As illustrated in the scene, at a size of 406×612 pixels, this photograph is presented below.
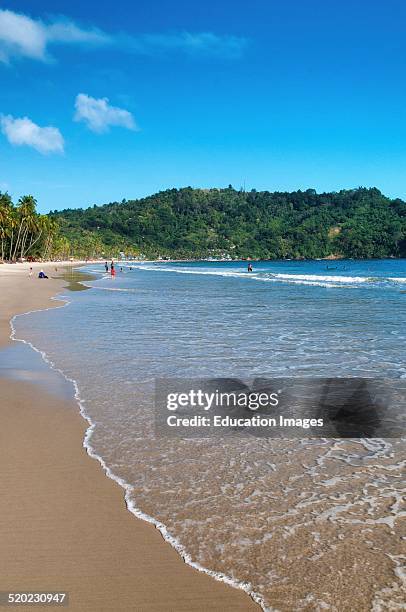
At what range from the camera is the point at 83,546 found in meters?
3.77

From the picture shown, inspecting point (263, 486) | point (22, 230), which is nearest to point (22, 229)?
point (22, 230)

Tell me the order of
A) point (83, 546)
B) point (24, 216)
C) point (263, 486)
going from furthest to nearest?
point (24, 216) < point (263, 486) < point (83, 546)

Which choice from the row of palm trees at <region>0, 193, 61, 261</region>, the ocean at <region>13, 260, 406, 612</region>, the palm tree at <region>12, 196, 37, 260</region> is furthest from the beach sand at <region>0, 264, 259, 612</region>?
the palm tree at <region>12, 196, 37, 260</region>

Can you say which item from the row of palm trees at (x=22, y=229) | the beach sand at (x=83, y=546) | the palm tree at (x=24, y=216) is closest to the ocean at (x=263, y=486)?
the beach sand at (x=83, y=546)

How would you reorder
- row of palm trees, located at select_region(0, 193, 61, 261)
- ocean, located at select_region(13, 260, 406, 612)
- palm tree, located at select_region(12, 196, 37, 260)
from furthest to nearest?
1. palm tree, located at select_region(12, 196, 37, 260)
2. row of palm trees, located at select_region(0, 193, 61, 261)
3. ocean, located at select_region(13, 260, 406, 612)

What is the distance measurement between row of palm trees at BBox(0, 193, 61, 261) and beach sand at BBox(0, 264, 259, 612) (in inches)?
3614

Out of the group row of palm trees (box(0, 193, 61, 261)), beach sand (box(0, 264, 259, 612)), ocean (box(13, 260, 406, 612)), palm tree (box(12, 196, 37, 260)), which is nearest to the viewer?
beach sand (box(0, 264, 259, 612))

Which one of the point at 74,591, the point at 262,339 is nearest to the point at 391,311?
the point at 262,339

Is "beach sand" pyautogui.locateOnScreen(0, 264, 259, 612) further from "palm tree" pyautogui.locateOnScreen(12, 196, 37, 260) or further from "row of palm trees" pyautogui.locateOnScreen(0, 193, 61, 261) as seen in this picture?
"palm tree" pyautogui.locateOnScreen(12, 196, 37, 260)

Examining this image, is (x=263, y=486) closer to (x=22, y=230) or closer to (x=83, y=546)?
(x=83, y=546)

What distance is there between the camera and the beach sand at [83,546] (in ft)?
10.8

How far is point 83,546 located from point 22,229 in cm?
11305

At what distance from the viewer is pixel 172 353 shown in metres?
11.5

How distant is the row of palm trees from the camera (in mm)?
95194
